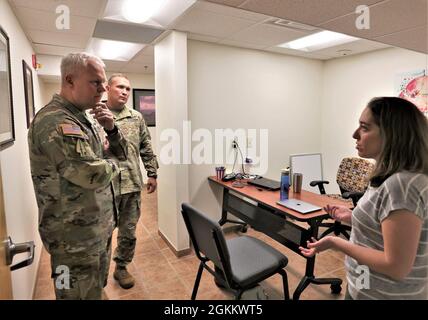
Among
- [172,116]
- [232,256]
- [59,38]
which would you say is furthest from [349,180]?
[59,38]

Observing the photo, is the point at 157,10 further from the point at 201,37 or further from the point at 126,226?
the point at 126,226

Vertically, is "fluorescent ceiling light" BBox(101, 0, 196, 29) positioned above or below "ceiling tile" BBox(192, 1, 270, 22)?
above

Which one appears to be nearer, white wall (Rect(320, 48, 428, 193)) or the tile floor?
the tile floor

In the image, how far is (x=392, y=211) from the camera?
856 mm

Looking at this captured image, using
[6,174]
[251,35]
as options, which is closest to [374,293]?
[6,174]

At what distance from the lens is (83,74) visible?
4.26 ft

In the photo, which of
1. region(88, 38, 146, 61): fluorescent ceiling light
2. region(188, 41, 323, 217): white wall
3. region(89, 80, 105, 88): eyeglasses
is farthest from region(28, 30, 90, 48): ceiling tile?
region(89, 80, 105, 88): eyeglasses

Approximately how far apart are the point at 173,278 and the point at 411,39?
9.20 ft

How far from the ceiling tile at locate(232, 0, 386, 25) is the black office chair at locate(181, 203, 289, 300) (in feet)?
4.02

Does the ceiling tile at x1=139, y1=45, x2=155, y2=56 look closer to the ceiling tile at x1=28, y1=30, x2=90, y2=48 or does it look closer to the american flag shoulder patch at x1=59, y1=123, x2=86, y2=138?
the ceiling tile at x1=28, y1=30, x2=90, y2=48

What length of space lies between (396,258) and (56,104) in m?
1.53

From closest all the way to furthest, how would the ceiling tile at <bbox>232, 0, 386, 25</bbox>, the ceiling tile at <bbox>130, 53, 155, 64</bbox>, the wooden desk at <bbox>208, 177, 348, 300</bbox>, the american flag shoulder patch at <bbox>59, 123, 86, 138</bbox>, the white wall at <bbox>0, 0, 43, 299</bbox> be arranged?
the american flag shoulder patch at <bbox>59, 123, 86, 138</bbox> < the ceiling tile at <bbox>232, 0, 386, 25</bbox> < the white wall at <bbox>0, 0, 43, 299</bbox> < the wooden desk at <bbox>208, 177, 348, 300</bbox> < the ceiling tile at <bbox>130, 53, 155, 64</bbox>

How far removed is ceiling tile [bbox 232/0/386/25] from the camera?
142 cm

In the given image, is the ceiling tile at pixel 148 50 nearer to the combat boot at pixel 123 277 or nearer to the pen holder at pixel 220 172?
the pen holder at pixel 220 172
